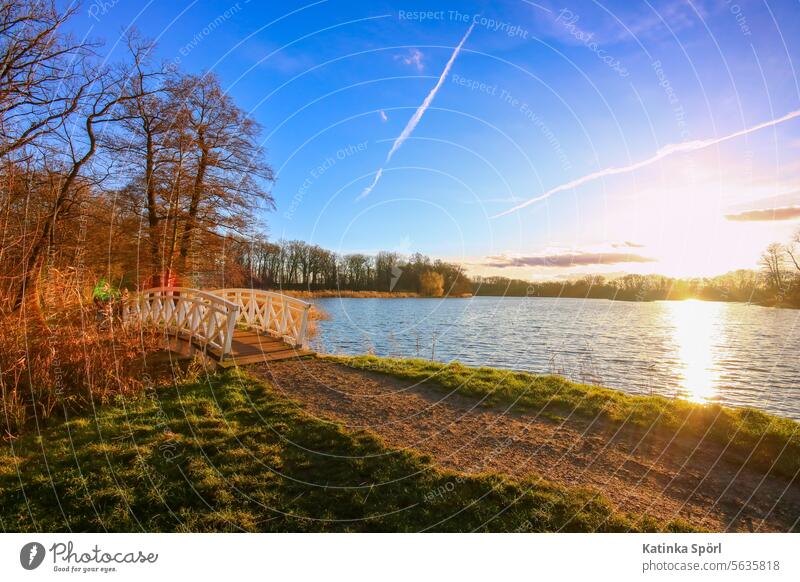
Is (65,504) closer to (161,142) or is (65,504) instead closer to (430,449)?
(430,449)

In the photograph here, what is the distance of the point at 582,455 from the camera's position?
19.2ft

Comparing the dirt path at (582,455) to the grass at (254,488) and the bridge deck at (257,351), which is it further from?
the bridge deck at (257,351)

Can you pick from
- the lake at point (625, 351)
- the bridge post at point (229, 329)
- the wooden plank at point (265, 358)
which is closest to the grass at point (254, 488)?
the wooden plank at point (265, 358)

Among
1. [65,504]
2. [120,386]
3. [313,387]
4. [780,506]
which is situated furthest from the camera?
[313,387]

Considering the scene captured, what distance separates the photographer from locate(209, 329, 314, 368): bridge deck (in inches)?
412

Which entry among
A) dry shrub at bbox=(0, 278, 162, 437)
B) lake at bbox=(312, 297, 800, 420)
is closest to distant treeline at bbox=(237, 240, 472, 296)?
lake at bbox=(312, 297, 800, 420)

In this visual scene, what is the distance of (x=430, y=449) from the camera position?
583 cm

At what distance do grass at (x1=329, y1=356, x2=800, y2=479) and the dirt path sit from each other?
37 cm

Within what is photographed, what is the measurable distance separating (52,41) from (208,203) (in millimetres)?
10131

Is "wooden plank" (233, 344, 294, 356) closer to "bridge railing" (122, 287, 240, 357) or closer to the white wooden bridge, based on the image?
the white wooden bridge

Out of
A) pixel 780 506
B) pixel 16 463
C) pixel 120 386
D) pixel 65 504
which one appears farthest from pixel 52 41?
pixel 780 506

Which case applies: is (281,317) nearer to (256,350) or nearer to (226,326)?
(256,350)

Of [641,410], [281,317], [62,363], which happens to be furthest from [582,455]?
[281,317]

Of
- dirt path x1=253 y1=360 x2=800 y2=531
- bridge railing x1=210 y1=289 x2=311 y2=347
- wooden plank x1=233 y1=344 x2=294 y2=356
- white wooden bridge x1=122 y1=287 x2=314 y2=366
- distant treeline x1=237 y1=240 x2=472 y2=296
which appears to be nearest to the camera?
dirt path x1=253 y1=360 x2=800 y2=531
